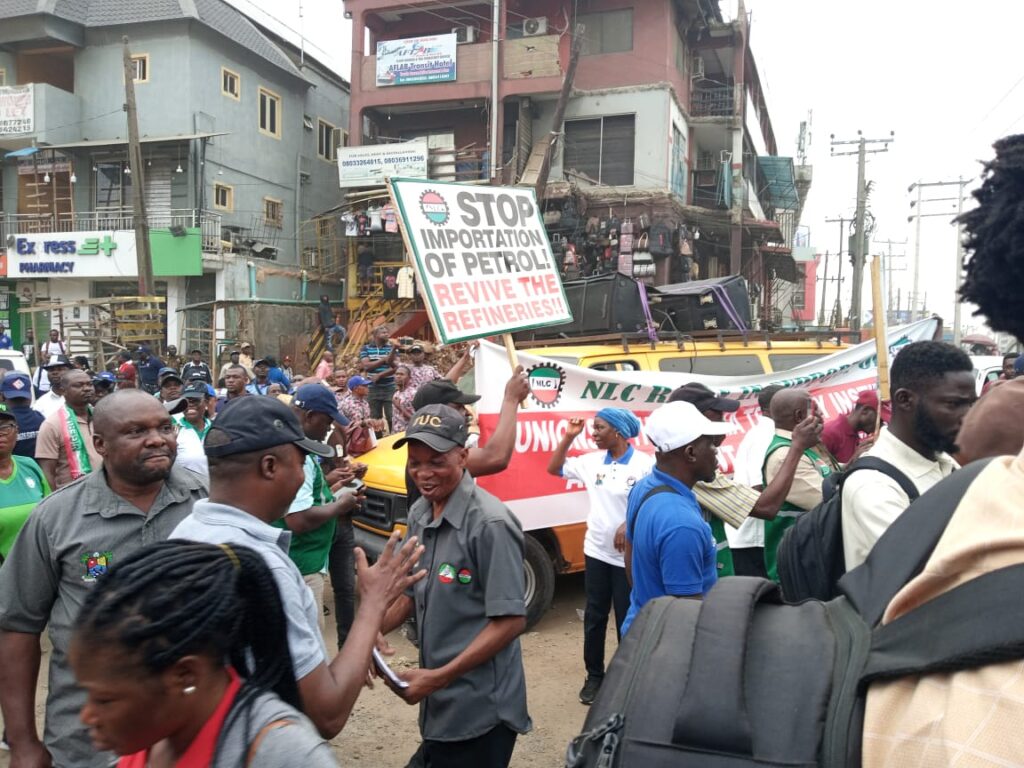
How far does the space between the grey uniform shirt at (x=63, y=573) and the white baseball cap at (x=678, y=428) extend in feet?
6.04

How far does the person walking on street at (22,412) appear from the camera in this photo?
5867 mm

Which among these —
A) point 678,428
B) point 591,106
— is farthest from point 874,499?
point 591,106

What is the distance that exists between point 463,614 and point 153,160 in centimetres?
2708

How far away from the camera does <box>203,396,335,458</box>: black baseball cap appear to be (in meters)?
1.97

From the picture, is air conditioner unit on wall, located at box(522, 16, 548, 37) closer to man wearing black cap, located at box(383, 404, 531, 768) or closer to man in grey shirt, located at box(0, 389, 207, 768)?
man wearing black cap, located at box(383, 404, 531, 768)

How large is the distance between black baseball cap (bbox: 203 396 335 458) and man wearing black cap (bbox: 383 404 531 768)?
2.22 ft

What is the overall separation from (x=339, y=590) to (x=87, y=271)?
24286mm

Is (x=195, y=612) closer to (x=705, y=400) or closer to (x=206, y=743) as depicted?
(x=206, y=743)

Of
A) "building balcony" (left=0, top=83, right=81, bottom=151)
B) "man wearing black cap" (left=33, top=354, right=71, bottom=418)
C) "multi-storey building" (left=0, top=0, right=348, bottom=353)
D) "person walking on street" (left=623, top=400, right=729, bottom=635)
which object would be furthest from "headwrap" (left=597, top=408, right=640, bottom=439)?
"building balcony" (left=0, top=83, right=81, bottom=151)

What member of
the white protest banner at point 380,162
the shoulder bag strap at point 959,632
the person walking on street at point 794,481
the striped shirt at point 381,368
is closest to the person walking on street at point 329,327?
the white protest banner at point 380,162

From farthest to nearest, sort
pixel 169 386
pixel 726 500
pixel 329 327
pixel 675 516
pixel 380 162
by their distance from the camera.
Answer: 1. pixel 380 162
2. pixel 329 327
3. pixel 169 386
4. pixel 726 500
5. pixel 675 516

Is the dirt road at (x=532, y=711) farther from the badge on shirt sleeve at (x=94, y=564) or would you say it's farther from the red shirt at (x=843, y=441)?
the badge on shirt sleeve at (x=94, y=564)

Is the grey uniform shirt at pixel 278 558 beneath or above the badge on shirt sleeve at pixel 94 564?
above

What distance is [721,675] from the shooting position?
1.03 m
